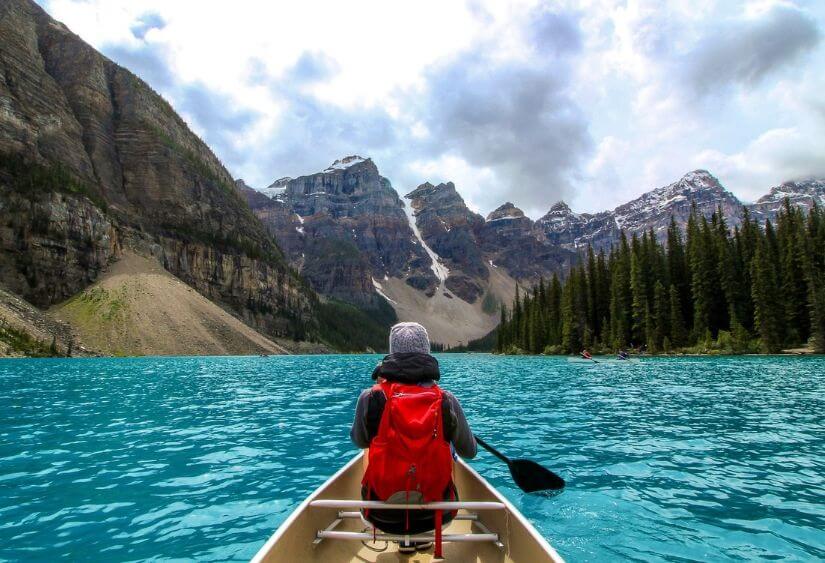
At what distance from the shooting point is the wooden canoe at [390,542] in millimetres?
5347

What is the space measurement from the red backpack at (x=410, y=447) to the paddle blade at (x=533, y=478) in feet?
15.3

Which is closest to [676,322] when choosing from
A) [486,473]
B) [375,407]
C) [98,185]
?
[486,473]

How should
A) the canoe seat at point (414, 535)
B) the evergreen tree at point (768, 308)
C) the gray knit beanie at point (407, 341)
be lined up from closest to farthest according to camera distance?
the canoe seat at point (414, 535) < the gray knit beanie at point (407, 341) < the evergreen tree at point (768, 308)

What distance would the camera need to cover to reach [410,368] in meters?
5.44

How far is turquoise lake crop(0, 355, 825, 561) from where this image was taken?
7.59 metres

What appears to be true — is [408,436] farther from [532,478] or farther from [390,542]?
[532,478]

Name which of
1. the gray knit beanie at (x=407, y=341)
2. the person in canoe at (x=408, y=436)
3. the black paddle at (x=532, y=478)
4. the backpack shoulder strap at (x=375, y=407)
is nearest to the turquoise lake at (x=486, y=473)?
the black paddle at (x=532, y=478)

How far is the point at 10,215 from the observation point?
108625 mm

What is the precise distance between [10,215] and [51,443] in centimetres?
12902

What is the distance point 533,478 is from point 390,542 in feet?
13.9

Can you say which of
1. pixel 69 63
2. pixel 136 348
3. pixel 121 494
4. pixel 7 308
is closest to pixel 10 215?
pixel 7 308

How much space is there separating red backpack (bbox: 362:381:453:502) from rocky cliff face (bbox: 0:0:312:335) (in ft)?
430

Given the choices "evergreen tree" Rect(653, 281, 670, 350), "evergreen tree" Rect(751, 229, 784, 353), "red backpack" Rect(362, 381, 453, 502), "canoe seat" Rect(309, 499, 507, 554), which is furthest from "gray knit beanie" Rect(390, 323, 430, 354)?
"evergreen tree" Rect(653, 281, 670, 350)

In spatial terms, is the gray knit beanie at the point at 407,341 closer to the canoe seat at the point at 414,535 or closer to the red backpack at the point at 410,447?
the red backpack at the point at 410,447
